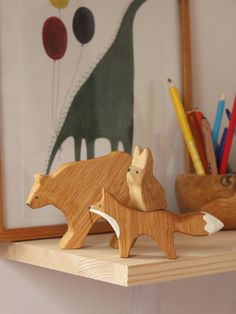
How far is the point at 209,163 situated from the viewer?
0.68 metres

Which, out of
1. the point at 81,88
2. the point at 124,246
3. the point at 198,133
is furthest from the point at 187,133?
the point at 124,246

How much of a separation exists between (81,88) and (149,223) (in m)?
0.20

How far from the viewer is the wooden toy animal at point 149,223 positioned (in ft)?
1.57

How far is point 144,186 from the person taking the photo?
49cm

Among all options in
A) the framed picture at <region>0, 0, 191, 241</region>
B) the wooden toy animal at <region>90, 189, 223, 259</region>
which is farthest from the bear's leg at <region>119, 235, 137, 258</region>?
the framed picture at <region>0, 0, 191, 241</region>

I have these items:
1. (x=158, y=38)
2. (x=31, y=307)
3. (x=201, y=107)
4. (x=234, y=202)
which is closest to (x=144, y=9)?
(x=158, y=38)

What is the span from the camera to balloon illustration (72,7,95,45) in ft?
2.09

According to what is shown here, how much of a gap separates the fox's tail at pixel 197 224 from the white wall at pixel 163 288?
185mm

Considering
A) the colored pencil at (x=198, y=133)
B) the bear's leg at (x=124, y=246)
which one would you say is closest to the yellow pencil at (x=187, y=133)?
the colored pencil at (x=198, y=133)

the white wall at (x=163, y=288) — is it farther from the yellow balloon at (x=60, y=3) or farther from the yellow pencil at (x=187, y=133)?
the yellow balloon at (x=60, y=3)

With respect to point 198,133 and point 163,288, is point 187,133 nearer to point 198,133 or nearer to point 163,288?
point 198,133

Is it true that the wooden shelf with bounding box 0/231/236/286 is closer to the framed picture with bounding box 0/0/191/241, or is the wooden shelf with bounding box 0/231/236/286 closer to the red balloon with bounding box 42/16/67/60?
the framed picture with bounding box 0/0/191/241

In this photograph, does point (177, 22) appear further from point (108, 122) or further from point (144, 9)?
point (108, 122)

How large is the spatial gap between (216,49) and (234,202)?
0.73ft
